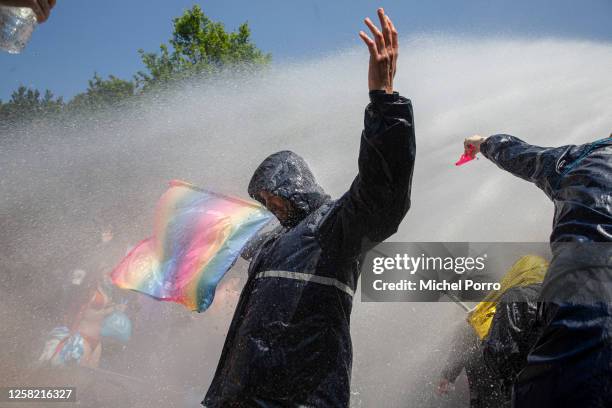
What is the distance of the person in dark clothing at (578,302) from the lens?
136cm

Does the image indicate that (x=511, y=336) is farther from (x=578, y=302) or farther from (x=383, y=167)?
(x=383, y=167)

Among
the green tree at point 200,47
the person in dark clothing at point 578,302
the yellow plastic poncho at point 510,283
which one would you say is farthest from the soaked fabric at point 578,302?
the green tree at point 200,47

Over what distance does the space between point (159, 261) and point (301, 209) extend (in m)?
2.23

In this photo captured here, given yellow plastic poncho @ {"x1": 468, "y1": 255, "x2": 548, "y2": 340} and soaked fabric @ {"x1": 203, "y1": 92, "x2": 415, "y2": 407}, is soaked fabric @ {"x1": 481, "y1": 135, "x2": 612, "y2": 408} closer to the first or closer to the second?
soaked fabric @ {"x1": 203, "y1": 92, "x2": 415, "y2": 407}

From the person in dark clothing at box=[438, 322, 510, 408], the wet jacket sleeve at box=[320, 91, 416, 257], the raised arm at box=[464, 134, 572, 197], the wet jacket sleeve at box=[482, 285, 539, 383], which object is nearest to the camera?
the wet jacket sleeve at box=[320, 91, 416, 257]

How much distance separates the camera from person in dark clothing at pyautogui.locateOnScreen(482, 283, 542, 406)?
2330mm

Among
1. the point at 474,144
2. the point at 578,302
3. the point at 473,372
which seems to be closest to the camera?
the point at 578,302

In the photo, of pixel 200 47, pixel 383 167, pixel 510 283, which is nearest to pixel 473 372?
pixel 510 283

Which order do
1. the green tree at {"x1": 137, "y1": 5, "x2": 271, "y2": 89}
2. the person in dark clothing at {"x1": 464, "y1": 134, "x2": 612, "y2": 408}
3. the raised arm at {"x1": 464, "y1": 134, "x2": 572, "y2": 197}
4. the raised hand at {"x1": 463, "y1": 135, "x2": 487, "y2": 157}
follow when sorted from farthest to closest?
the green tree at {"x1": 137, "y1": 5, "x2": 271, "y2": 89}
the raised hand at {"x1": 463, "y1": 135, "x2": 487, "y2": 157}
the raised arm at {"x1": 464, "y1": 134, "x2": 572, "y2": 197}
the person in dark clothing at {"x1": 464, "y1": 134, "x2": 612, "y2": 408}

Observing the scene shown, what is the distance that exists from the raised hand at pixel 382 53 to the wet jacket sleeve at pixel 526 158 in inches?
33.6

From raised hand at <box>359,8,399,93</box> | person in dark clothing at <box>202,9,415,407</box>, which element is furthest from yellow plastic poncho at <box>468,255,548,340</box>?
raised hand at <box>359,8,399,93</box>

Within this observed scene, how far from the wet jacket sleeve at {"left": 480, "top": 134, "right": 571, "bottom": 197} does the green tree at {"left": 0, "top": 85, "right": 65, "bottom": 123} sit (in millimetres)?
7132

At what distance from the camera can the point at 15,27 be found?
1.49 m

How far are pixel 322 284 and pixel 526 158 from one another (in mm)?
1190
